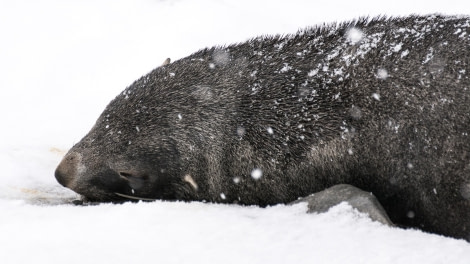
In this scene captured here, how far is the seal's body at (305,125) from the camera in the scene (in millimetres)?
4391

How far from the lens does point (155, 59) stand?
9219 millimetres

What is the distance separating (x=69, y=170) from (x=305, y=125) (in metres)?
2.03

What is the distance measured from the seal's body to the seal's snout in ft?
0.03

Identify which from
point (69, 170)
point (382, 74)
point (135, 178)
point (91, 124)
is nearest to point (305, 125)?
point (382, 74)

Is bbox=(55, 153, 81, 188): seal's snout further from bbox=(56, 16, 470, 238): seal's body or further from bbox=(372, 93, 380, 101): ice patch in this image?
bbox=(372, 93, 380, 101): ice patch

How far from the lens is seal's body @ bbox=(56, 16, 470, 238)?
4391 millimetres

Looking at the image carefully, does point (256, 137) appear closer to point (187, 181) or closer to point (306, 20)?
point (187, 181)

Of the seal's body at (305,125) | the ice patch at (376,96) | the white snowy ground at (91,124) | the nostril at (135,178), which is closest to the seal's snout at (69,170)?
the seal's body at (305,125)

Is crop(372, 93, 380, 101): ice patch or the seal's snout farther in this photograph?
the seal's snout

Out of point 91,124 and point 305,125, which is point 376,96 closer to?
point 305,125

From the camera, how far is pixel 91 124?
7543 millimetres

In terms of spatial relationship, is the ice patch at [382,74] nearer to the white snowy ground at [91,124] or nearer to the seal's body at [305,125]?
the seal's body at [305,125]

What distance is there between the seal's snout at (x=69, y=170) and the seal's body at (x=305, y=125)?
10mm

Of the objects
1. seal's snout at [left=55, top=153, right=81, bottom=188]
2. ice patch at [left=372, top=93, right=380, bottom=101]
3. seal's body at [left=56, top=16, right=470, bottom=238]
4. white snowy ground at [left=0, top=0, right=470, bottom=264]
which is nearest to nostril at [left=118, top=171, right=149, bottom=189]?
seal's body at [left=56, top=16, right=470, bottom=238]
